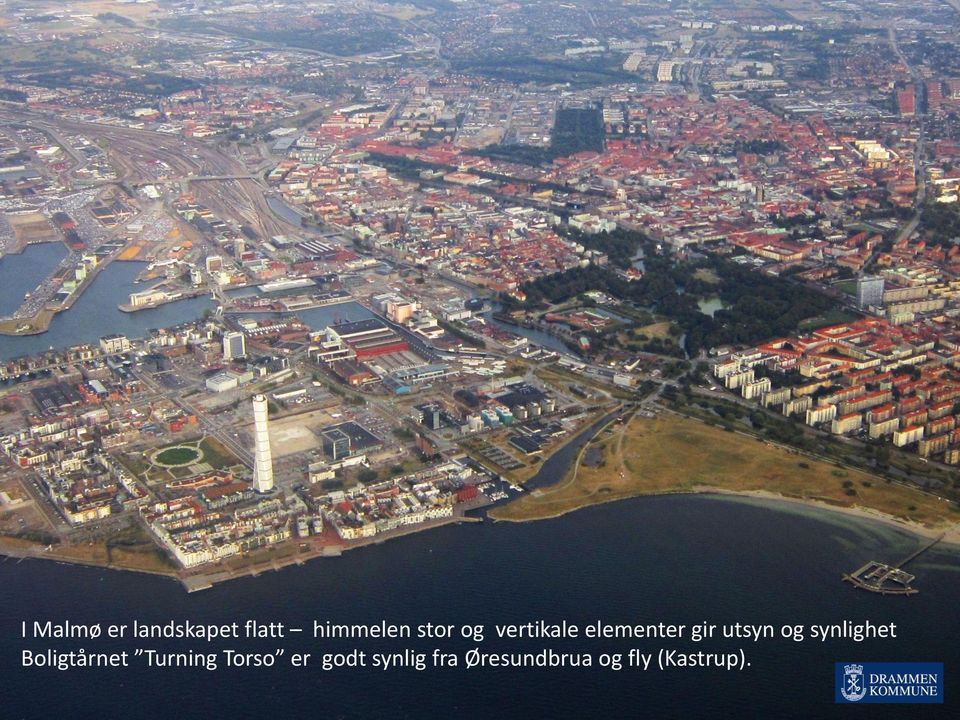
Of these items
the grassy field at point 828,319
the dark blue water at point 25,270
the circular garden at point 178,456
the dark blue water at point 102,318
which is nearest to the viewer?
the circular garden at point 178,456

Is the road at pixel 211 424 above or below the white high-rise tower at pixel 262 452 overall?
below

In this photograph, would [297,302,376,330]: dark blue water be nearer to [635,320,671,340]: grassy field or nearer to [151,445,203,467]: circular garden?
[635,320,671,340]: grassy field

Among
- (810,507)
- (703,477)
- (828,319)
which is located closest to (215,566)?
(703,477)

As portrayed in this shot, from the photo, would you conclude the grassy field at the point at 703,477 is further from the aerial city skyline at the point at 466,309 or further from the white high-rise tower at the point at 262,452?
the white high-rise tower at the point at 262,452

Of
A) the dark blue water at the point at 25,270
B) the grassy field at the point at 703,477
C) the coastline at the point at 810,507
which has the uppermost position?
the grassy field at the point at 703,477

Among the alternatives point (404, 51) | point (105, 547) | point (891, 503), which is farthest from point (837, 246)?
point (404, 51)

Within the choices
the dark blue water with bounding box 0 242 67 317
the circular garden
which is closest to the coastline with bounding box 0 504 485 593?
the circular garden

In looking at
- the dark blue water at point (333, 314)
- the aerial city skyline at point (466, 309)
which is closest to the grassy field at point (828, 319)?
the aerial city skyline at point (466, 309)
